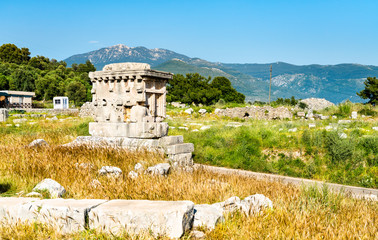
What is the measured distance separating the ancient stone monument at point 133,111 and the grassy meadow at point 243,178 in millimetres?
864

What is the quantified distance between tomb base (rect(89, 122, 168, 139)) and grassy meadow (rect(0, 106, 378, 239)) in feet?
3.00

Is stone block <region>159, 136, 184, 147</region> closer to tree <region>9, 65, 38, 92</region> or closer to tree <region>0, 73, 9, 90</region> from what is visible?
tree <region>0, 73, 9, 90</region>

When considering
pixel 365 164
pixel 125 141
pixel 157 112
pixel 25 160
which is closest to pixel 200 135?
pixel 157 112

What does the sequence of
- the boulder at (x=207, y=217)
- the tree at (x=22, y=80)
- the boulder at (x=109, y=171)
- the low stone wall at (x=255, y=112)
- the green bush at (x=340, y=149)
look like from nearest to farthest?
the boulder at (x=207, y=217)
the boulder at (x=109, y=171)
the green bush at (x=340, y=149)
the low stone wall at (x=255, y=112)
the tree at (x=22, y=80)

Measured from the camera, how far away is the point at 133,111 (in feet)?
31.6

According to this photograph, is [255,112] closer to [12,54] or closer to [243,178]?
[243,178]

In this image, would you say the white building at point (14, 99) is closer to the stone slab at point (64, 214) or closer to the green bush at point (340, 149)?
the green bush at point (340, 149)

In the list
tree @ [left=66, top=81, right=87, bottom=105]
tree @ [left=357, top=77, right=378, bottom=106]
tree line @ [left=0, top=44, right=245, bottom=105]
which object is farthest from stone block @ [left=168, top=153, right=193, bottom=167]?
tree @ [left=66, top=81, right=87, bottom=105]

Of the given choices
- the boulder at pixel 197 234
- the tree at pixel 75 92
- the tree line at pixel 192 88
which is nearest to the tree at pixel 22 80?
the tree at pixel 75 92

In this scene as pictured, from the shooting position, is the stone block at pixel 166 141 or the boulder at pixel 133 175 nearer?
the boulder at pixel 133 175

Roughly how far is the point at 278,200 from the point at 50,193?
3.50m

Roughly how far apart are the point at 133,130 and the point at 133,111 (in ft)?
1.78

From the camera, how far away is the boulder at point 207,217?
13.0ft

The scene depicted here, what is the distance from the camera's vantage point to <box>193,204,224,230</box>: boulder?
3.97 meters
